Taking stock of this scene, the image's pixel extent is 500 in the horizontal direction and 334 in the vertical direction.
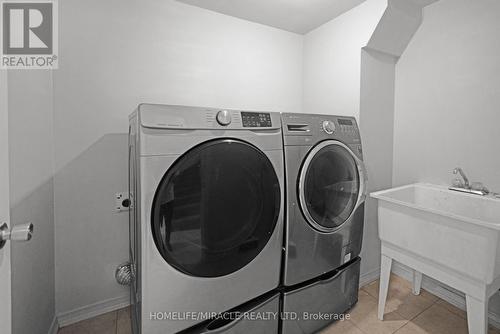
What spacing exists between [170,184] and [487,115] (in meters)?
2.03

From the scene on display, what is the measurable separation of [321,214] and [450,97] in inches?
52.5

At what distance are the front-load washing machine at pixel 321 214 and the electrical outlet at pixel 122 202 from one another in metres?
1.15

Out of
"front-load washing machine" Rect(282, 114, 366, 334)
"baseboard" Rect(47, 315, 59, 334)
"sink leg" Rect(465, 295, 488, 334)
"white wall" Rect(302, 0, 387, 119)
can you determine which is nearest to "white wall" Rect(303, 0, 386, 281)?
"white wall" Rect(302, 0, 387, 119)

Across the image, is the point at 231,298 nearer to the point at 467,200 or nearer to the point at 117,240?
the point at 117,240

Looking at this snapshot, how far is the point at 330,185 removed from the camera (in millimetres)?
1518

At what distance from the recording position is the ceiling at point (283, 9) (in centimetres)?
188

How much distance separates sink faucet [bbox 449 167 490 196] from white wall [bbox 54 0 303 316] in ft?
6.34

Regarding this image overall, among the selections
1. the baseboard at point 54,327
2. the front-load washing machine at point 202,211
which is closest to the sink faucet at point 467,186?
the front-load washing machine at point 202,211

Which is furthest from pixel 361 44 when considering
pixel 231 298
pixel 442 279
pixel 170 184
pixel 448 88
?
pixel 231 298

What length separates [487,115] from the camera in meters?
1.62

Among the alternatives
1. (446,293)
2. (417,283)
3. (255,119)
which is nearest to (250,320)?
(255,119)

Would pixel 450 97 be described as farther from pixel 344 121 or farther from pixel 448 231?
pixel 448 231

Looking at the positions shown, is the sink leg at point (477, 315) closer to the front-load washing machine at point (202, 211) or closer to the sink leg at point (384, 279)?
the sink leg at point (384, 279)

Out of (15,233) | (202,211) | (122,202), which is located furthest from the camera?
(122,202)
